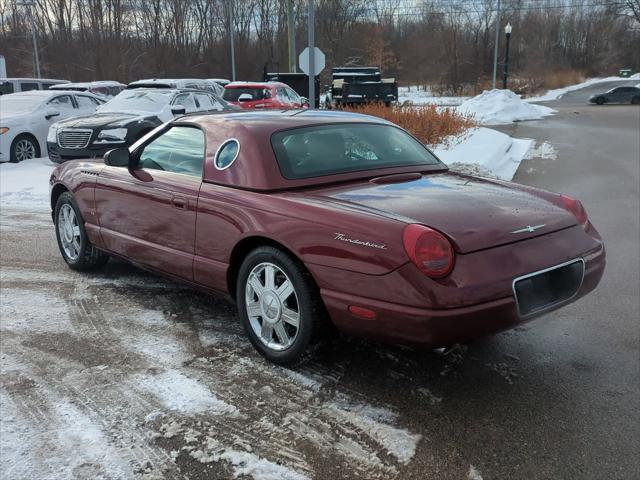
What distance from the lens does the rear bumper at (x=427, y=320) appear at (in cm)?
288

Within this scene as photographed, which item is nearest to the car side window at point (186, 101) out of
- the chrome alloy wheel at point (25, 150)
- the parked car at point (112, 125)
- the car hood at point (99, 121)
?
the parked car at point (112, 125)

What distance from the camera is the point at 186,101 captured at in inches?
547

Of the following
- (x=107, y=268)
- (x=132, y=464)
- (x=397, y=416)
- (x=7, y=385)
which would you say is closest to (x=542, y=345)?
(x=397, y=416)

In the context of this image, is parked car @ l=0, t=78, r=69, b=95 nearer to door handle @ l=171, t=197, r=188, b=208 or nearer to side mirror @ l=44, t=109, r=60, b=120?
side mirror @ l=44, t=109, r=60, b=120

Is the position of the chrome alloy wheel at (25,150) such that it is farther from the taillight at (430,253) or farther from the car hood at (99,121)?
the taillight at (430,253)

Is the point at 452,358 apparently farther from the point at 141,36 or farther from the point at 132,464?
the point at 141,36

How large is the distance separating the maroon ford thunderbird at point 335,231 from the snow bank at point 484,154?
5410 mm

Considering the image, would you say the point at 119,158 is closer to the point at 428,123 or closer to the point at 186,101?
the point at 186,101

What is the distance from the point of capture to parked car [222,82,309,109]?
17.6m

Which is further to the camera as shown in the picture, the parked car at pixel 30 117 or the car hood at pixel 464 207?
the parked car at pixel 30 117

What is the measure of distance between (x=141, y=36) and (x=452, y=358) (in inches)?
2161

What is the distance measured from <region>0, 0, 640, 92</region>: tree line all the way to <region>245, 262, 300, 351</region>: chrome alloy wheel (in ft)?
134

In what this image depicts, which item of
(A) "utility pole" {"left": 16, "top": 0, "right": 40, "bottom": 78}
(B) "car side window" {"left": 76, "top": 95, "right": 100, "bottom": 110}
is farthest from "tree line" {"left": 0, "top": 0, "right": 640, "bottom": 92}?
(B) "car side window" {"left": 76, "top": 95, "right": 100, "bottom": 110}

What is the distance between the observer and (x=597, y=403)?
127 inches
